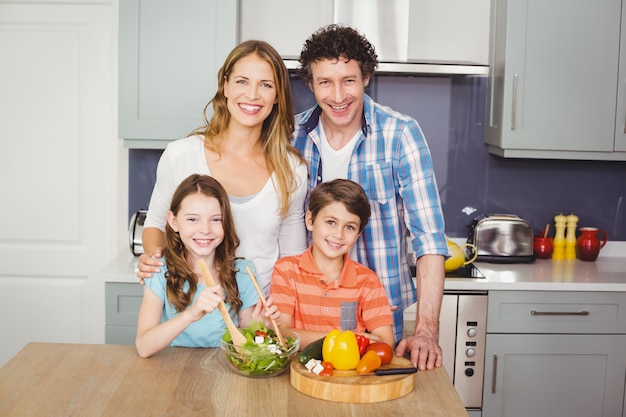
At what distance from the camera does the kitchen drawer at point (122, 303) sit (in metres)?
3.15

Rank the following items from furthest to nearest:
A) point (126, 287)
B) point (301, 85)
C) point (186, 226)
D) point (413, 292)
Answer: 1. point (301, 85)
2. point (126, 287)
3. point (413, 292)
4. point (186, 226)

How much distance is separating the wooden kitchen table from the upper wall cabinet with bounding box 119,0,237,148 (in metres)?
1.57

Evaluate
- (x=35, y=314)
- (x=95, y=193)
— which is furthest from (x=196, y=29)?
(x=35, y=314)

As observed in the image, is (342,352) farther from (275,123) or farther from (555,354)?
(555,354)

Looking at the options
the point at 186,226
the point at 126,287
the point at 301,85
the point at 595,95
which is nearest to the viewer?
the point at 186,226

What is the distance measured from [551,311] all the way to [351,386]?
73.2 inches

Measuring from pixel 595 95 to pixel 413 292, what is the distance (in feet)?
4.60

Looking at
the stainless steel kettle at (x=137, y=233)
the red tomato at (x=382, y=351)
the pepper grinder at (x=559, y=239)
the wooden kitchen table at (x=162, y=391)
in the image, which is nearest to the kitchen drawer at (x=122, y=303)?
the stainless steel kettle at (x=137, y=233)

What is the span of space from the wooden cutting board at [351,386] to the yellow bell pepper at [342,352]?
2 cm

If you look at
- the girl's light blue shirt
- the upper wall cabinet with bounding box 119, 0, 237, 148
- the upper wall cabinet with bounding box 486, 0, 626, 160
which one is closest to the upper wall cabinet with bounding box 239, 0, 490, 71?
the upper wall cabinet with bounding box 119, 0, 237, 148

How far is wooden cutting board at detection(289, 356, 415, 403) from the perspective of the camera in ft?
5.38

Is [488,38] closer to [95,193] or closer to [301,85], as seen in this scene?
[301,85]

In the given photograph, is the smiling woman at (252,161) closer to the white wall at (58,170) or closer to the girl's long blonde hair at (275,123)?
the girl's long blonde hair at (275,123)

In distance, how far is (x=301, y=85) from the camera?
374 cm
